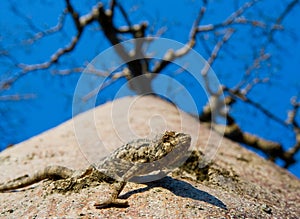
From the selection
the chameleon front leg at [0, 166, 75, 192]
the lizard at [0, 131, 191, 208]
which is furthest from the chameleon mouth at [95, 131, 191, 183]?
the chameleon front leg at [0, 166, 75, 192]

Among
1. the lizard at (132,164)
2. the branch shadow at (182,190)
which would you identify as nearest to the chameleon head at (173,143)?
the lizard at (132,164)

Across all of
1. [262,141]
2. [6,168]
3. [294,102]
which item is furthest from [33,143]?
[294,102]

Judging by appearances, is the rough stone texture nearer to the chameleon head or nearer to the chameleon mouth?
the chameleon mouth

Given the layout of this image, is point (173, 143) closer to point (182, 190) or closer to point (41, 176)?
point (182, 190)

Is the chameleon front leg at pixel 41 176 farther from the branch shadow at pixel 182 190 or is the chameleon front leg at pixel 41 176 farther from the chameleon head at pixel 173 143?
the chameleon head at pixel 173 143

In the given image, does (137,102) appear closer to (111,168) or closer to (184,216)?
(111,168)

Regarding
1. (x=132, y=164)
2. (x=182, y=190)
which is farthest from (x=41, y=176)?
(x=182, y=190)

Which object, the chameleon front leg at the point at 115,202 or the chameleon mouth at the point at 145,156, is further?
the chameleon mouth at the point at 145,156
